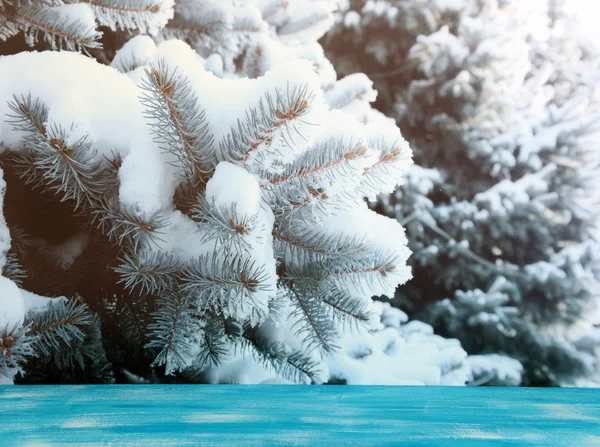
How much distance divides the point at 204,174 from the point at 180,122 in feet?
0.20

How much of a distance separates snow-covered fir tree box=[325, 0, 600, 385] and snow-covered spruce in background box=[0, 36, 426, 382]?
143cm

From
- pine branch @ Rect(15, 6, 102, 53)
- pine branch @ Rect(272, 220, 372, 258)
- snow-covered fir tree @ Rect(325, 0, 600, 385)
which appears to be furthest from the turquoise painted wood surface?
snow-covered fir tree @ Rect(325, 0, 600, 385)

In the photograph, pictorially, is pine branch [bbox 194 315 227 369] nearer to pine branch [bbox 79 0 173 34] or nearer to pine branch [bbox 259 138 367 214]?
pine branch [bbox 259 138 367 214]

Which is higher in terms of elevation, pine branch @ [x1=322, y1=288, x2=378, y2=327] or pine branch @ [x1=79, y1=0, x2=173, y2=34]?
pine branch @ [x1=79, y1=0, x2=173, y2=34]

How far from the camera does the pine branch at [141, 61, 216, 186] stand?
0.40m

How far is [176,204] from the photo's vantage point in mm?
498

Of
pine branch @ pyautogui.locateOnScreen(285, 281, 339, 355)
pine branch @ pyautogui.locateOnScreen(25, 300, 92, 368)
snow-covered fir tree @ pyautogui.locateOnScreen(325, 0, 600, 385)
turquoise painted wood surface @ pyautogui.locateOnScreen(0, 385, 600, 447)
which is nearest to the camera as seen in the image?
turquoise painted wood surface @ pyautogui.locateOnScreen(0, 385, 600, 447)

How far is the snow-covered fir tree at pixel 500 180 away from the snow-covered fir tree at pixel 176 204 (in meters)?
1.40

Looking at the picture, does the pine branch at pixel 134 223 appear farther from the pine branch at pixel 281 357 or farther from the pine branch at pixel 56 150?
the pine branch at pixel 281 357

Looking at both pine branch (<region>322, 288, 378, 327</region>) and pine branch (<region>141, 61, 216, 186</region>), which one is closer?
pine branch (<region>141, 61, 216, 186</region>)

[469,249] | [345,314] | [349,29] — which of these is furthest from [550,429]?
[349,29]

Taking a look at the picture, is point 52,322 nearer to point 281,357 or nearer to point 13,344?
point 13,344

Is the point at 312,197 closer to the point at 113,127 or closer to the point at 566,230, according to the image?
the point at 113,127

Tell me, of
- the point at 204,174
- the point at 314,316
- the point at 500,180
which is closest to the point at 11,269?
the point at 204,174
